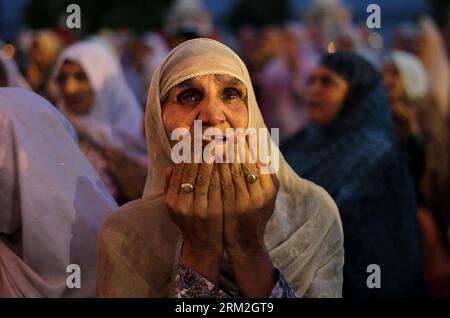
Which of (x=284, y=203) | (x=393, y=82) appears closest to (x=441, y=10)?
(x=393, y=82)

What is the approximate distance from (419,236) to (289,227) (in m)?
2.16

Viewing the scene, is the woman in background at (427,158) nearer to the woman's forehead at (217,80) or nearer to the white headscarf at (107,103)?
the white headscarf at (107,103)

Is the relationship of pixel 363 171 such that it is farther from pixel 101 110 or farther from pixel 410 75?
pixel 410 75

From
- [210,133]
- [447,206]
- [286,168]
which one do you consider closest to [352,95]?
[447,206]

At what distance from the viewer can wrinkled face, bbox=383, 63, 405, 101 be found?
6.49 m

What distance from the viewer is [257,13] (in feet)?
71.2

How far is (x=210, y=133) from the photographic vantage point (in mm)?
2516

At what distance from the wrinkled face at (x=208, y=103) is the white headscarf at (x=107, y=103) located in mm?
2772

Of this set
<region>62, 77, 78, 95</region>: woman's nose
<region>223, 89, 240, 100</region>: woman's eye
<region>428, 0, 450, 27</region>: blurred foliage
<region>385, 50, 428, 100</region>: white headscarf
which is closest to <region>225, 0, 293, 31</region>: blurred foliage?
<region>428, 0, 450, 27</region>: blurred foliage

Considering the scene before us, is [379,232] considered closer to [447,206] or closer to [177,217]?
[447,206]

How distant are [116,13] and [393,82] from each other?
13.3 m

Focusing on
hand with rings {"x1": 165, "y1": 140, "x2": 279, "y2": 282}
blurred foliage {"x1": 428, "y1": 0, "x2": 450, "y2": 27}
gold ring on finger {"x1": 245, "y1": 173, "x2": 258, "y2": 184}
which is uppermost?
blurred foliage {"x1": 428, "y1": 0, "x2": 450, "y2": 27}

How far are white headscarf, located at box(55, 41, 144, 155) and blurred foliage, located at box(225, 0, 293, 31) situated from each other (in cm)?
1409

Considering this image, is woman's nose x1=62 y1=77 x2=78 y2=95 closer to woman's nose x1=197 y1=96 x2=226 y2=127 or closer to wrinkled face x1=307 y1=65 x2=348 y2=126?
wrinkled face x1=307 y1=65 x2=348 y2=126
